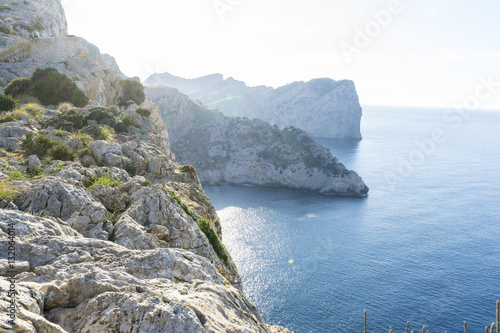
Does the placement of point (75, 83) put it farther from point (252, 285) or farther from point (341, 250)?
point (341, 250)

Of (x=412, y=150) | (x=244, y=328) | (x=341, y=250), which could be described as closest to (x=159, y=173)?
(x=244, y=328)

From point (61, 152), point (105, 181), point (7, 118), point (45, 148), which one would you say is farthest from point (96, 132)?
point (105, 181)

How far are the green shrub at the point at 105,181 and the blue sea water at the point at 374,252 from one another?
1869 inches

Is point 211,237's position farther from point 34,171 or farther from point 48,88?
point 48,88

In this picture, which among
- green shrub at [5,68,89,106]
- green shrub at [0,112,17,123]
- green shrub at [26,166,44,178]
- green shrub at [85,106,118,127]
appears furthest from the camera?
green shrub at [5,68,89,106]

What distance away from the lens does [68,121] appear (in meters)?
26.2

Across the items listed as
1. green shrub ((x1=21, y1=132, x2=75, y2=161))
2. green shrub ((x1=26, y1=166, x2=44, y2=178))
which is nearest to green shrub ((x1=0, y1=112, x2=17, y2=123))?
green shrub ((x1=21, y1=132, x2=75, y2=161))

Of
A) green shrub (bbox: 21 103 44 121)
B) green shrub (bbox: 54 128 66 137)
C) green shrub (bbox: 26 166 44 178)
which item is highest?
green shrub (bbox: 21 103 44 121)

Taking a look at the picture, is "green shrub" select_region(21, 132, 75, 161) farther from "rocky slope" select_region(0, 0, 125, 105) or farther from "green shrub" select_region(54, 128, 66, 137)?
"rocky slope" select_region(0, 0, 125, 105)

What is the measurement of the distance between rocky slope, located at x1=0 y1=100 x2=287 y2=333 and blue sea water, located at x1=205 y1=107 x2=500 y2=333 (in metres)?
47.8

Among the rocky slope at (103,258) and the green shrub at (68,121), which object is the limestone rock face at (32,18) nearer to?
the green shrub at (68,121)

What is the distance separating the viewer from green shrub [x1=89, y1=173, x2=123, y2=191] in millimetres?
16375

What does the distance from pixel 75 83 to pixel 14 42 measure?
13.9m

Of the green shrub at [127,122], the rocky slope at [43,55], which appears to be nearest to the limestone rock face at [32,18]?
the rocky slope at [43,55]
